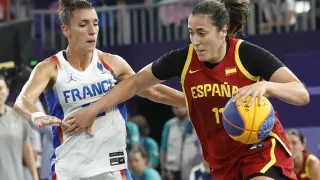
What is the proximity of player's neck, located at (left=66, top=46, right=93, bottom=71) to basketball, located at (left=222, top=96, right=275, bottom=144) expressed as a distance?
4.55ft

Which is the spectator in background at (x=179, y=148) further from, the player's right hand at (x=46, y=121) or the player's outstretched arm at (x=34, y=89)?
the player's right hand at (x=46, y=121)

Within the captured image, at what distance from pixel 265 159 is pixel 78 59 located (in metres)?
1.59

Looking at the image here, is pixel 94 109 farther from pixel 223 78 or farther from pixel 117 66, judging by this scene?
pixel 223 78

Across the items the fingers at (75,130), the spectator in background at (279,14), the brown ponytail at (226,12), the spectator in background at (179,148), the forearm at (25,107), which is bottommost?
the spectator in background at (179,148)

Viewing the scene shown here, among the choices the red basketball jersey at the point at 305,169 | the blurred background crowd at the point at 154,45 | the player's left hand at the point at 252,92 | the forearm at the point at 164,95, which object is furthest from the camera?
the blurred background crowd at the point at 154,45

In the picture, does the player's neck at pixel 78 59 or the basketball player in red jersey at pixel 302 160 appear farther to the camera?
the basketball player in red jersey at pixel 302 160

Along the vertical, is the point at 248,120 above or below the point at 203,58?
below

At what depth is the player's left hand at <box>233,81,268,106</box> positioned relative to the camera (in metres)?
5.27

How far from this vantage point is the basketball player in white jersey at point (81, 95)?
6375 mm

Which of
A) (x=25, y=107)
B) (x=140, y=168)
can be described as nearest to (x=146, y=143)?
(x=140, y=168)

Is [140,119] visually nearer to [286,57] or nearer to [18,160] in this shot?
[286,57]

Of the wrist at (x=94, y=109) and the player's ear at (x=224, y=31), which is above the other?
the player's ear at (x=224, y=31)

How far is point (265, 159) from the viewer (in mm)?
5828

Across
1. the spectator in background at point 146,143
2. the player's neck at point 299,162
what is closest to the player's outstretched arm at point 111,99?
the player's neck at point 299,162
